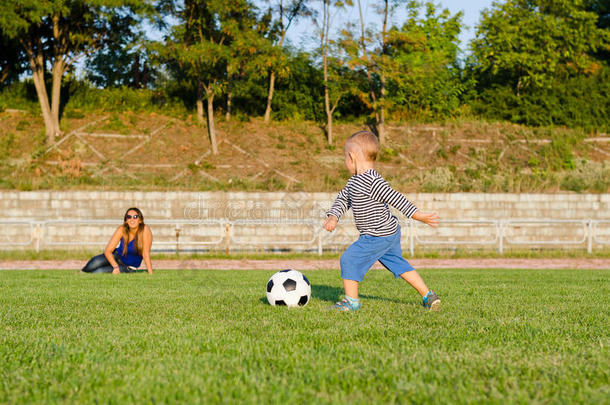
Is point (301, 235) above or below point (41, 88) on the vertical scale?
below

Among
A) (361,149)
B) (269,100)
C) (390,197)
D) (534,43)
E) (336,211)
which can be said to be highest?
(534,43)

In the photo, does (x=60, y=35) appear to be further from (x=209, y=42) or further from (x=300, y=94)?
(x=300, y=94)

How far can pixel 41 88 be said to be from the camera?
86.4 ft

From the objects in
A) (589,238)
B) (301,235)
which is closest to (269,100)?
(301,235)

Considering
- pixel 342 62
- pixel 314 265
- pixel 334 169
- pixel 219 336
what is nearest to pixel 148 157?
pixel 334 169

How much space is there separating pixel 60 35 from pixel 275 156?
443 inches

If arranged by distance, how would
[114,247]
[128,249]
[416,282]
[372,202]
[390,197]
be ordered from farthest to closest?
1. [128,249]
2. [114,247]
3. [416,282]
4. [372,202]
5. [390,197]

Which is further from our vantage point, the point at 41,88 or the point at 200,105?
the point at 200,105

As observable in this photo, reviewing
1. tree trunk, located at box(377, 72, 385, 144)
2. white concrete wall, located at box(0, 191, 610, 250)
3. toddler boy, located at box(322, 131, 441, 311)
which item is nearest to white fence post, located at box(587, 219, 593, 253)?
white concrete wall, located at box(0, 191, 610, 250)

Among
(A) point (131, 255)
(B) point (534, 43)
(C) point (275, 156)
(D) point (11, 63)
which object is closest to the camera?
(A) point (131, 255)

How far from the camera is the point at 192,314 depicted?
5340 mm

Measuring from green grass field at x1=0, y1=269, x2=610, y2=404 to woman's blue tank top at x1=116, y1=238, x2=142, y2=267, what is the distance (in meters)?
4.00

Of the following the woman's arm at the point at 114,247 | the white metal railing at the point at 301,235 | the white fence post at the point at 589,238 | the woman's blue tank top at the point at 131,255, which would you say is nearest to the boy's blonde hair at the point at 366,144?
the woman's arm at the point at 114,247

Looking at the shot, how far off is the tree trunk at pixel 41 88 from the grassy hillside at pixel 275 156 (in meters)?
0.61
